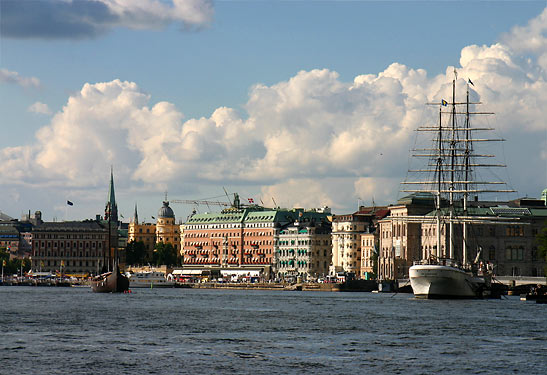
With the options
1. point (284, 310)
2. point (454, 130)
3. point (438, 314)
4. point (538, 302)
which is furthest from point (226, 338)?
point (454, 130)

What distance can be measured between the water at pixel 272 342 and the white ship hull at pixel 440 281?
25.8 m

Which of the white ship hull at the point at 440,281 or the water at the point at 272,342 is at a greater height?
the white ship hull at the point at 440,281

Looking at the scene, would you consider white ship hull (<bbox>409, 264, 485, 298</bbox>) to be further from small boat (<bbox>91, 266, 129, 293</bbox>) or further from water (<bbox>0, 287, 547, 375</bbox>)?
small boat (<bbox>91, 266, 129, 293</bbox>)

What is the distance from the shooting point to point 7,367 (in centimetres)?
5781

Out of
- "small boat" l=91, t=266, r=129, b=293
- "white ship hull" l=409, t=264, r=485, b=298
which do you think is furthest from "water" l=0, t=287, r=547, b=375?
"small boat" l=91, t=266, r=129, b=293

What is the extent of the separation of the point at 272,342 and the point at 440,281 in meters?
66.9

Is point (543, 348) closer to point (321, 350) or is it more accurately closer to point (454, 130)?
point (321, 350)

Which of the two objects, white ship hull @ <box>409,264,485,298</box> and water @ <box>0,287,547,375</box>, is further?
white ship hull @ <box>409,264,485,298</box>

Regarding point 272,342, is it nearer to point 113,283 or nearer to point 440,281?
point 440,281

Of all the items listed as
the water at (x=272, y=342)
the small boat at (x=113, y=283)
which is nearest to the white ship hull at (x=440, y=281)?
the water at (x=272, y=342)

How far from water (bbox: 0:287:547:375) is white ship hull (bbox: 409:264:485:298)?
25828mm

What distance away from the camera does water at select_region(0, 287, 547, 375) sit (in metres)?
59.5

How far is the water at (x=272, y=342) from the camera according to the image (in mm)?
59500

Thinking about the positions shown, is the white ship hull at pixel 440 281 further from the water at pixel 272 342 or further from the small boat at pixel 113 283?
the small boat at pixel 113 283
